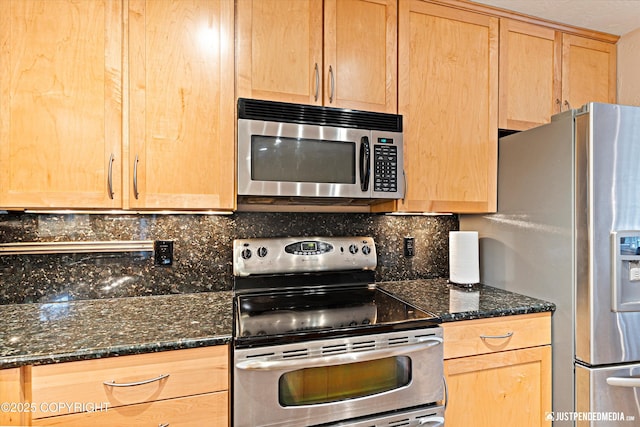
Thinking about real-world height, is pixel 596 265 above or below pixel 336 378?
above

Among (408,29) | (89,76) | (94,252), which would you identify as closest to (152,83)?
(89,76)

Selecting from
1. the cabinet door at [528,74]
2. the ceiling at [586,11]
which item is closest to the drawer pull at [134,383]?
the cabinet door at [528,74]

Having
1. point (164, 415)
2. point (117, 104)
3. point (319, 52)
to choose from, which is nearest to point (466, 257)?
point (319, 52)

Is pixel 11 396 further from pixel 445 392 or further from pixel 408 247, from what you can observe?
pixel 408 247

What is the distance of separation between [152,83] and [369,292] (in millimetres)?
1386

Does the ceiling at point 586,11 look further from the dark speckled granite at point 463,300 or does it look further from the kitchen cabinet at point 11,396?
the kitchen cabinet at point 11,396

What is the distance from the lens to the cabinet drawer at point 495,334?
1.44 metres

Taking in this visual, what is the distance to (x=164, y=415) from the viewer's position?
110 centimetres

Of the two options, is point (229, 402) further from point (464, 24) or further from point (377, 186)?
point (464, 24)

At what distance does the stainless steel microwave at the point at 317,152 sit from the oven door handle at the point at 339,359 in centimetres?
66

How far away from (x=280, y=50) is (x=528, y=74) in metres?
1.37

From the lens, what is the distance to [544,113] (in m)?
1.92

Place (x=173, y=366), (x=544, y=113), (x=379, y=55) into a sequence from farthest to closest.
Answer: (x=544, y=113)
(x=379, y=55)
(x=173, y=366)

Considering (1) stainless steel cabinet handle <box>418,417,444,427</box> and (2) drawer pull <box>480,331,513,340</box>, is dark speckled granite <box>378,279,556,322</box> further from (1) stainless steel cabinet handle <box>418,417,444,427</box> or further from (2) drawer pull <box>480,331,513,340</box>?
(1) stainless steel cabinet handle <box>418,417,444,427</box>
